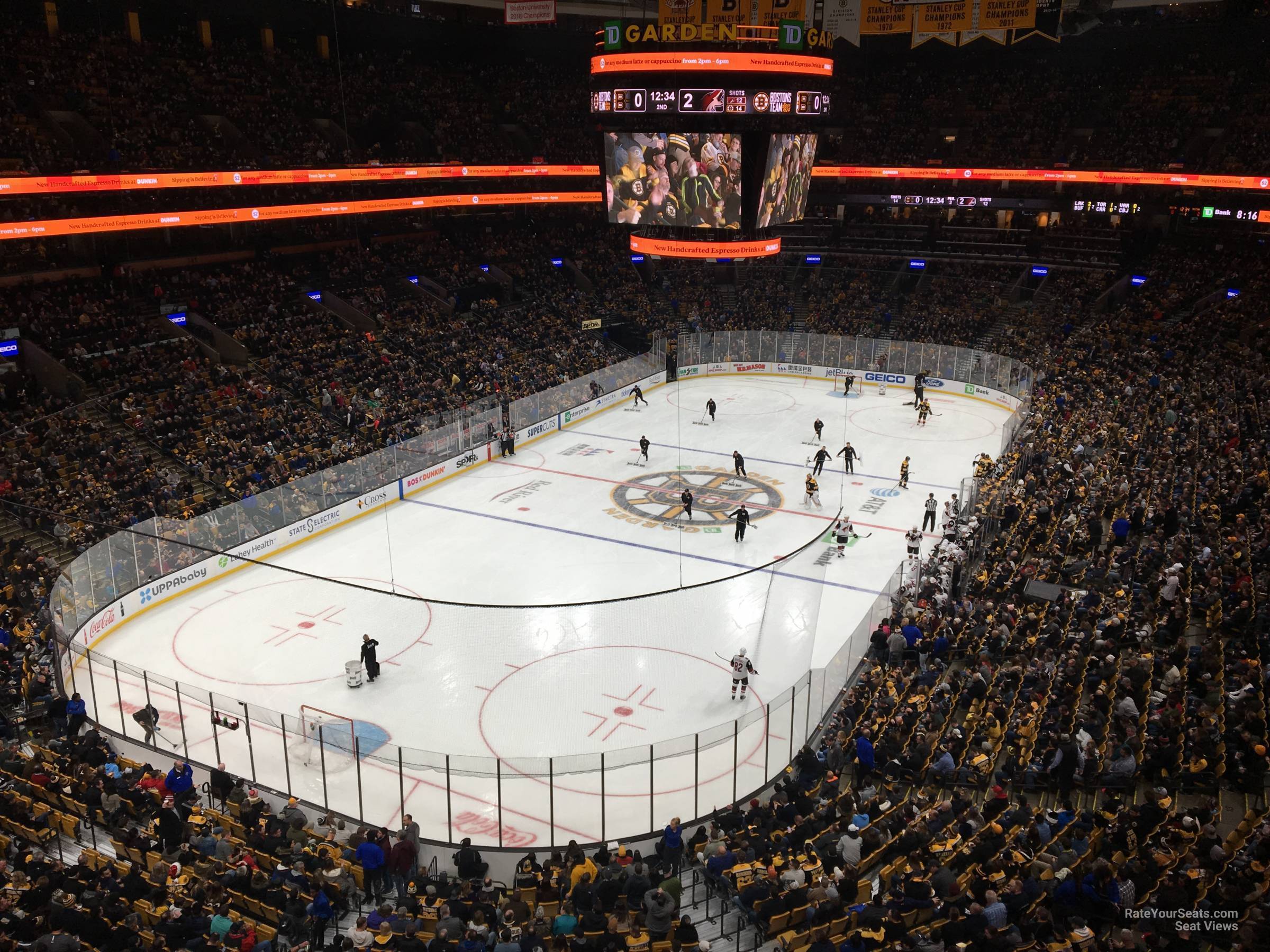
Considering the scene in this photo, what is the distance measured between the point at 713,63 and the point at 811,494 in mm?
14066

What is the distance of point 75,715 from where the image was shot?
16859 mm

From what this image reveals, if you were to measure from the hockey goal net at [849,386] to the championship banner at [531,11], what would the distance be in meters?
19.5

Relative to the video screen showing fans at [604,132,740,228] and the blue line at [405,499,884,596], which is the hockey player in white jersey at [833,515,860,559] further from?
the video screen showing fans at [604,132,740,228]

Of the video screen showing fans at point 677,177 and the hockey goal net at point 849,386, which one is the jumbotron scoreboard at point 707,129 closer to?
the video screen showing fans at point 677,177

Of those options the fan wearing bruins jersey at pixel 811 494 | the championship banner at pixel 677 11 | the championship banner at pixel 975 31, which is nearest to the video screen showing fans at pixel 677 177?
the championship banner at pixel 677 11

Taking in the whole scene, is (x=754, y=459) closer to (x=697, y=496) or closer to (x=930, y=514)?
(x=697, y=496)

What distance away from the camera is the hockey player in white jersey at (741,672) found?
724 inches

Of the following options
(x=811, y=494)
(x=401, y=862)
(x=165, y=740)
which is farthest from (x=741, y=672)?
(x=811, y=494)

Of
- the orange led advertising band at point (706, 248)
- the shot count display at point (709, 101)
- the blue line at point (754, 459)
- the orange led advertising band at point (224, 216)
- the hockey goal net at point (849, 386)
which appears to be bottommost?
the blue line at point (754, 459)

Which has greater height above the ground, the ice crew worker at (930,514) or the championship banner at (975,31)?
the championship banner at (975,31)

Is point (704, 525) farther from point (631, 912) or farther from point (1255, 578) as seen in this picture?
point (631, 912)

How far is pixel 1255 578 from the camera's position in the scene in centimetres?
1888

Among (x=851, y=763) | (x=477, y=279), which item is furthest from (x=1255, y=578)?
(x=477, y=279)

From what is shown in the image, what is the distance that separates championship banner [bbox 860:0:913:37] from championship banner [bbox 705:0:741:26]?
423 cm
